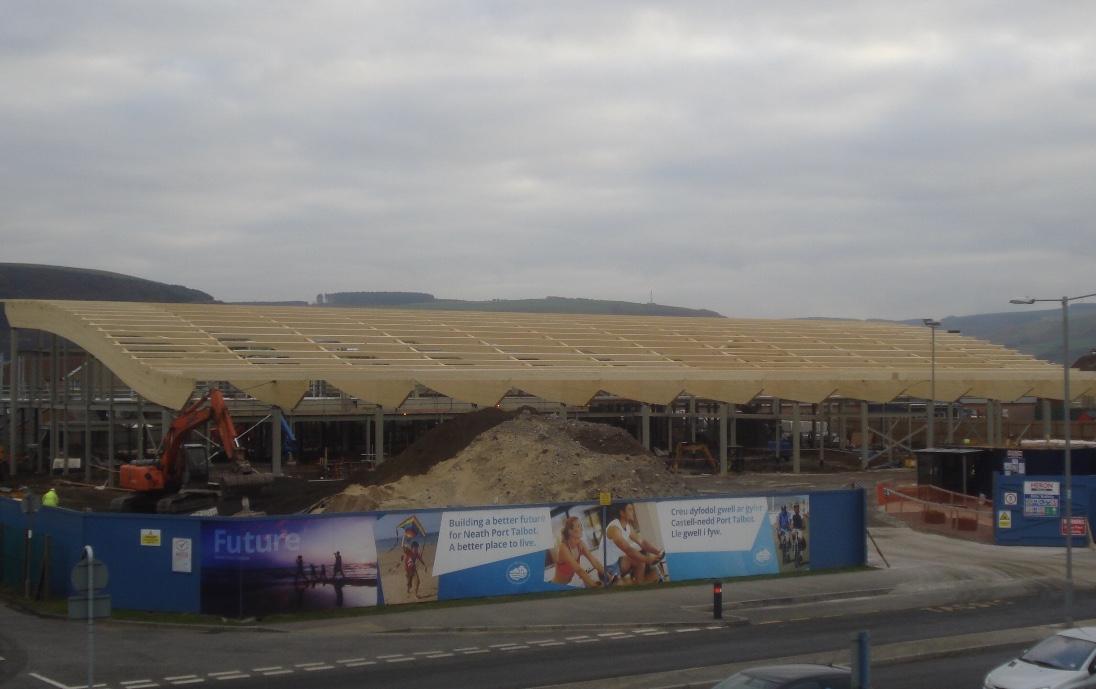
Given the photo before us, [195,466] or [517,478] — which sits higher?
[517,478]

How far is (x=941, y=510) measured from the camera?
36.1 meters

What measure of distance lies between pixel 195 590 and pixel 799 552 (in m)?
15.2

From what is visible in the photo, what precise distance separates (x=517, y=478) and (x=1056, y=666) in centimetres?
1934

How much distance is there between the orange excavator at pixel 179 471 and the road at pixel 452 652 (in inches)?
500

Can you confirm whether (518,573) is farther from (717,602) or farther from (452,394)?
(452,394)

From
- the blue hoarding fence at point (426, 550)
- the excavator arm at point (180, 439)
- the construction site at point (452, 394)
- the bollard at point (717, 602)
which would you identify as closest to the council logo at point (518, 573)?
the blue hoarding fence at point (426, 550)

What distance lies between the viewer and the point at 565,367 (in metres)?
47.5

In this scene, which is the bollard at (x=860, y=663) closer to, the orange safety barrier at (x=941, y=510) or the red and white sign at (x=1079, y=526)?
the red and white sign at (x=1079, y=526)

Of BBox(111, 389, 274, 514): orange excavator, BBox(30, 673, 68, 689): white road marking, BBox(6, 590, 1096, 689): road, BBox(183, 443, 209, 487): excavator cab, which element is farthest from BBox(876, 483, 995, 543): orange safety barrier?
BBox(30, 673, 68, 689): white road marking

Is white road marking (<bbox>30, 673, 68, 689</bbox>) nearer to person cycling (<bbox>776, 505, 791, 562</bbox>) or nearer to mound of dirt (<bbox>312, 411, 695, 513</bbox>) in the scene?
mound of dirt (<bbox>312, 411, 695, 513</bbox>)

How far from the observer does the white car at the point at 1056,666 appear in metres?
13.8

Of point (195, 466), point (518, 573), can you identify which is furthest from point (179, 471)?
point (518, 573)

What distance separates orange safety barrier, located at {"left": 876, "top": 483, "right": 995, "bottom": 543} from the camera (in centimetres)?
3478

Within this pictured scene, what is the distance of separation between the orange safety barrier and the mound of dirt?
956cm
